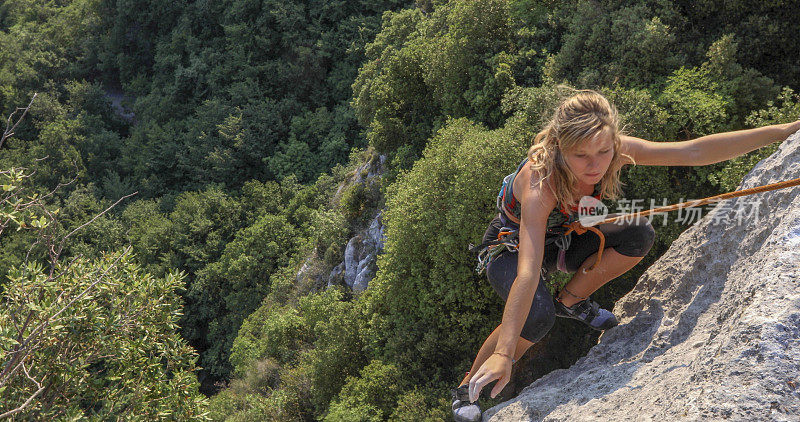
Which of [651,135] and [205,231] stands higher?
[651,135]

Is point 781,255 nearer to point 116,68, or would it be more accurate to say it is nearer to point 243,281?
point 243,281

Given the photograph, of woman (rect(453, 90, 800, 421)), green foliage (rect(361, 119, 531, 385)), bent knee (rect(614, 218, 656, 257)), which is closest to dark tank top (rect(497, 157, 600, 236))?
woman (rect(453, 90, 800, 421))

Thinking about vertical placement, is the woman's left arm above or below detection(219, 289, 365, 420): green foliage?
above

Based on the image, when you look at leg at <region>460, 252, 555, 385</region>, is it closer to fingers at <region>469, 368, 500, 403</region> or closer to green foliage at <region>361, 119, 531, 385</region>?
fingers at <region>469, 368, 500, 403</region>

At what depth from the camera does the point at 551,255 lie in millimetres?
4773

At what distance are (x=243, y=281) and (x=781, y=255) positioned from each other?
930 inches

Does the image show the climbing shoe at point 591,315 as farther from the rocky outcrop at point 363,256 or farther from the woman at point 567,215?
the rocky outcrop at point 363,256

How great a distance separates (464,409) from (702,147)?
2779 millimetres

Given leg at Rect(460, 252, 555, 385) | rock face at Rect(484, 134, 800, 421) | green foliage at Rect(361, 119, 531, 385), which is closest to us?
rock face at Rect(484, 134, 800, 421)

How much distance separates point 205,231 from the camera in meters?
28.2

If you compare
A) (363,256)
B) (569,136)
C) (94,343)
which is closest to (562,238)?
(569,136)

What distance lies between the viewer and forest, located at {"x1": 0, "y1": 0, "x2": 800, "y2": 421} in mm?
7574

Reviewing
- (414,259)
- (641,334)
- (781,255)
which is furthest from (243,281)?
(781,255)

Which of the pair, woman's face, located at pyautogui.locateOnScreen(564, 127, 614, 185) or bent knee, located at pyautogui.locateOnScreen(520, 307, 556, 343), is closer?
woman's face, located at pyautogui.locateOnScreen(564, 127, 614, 185)
